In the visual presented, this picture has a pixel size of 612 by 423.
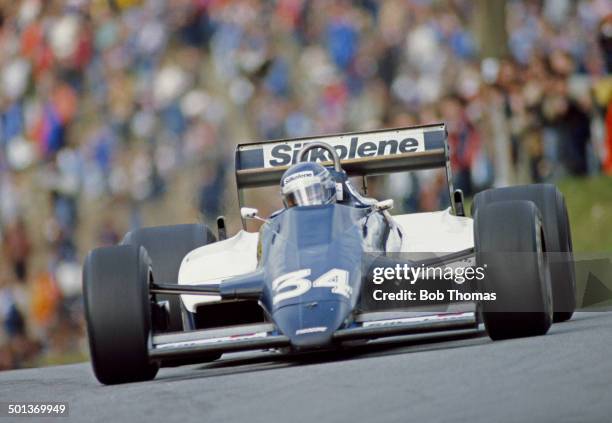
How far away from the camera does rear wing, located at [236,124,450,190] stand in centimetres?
1009

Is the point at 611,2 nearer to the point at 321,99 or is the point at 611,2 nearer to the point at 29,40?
the point at 321,99

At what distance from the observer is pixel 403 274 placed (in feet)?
25.4

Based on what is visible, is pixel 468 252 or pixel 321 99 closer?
pixel 468 252

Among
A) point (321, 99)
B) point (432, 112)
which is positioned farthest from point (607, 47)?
point (321, 99)

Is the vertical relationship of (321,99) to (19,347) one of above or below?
above

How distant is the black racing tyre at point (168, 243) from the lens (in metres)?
9.86

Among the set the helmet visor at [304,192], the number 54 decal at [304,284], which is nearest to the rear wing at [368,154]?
the helmet visor at [304,192]

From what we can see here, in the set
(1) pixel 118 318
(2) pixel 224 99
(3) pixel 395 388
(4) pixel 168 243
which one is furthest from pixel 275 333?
(2) pixel 224 99

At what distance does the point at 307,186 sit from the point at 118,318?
1597mm

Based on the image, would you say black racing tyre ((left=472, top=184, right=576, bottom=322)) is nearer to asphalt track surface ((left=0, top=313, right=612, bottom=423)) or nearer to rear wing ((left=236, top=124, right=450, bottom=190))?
rear wing ((left=236, top=124, right=450, bottom=190))

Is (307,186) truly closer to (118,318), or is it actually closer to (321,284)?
(321,284)

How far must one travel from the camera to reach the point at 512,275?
24.1 feet

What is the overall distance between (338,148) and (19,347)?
7.21m

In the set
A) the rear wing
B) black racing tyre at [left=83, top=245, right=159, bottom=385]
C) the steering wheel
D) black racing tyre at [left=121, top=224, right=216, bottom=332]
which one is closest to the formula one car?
black racing tyre at [left=83, top=245, right=159, bottom=385]
